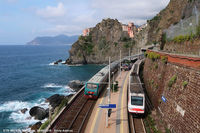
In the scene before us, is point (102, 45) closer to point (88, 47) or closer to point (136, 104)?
point (88, 47)

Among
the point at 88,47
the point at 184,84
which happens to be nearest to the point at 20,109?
the point at 184,84

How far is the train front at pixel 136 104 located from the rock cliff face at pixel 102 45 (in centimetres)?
8340

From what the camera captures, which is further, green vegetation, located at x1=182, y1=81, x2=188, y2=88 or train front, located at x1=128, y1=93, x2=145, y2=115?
train front, located at x1=128, y1=93, x2=145, y2=115

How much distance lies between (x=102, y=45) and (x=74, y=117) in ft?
301

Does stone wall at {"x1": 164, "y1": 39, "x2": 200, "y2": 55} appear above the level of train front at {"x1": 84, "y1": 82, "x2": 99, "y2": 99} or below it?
above

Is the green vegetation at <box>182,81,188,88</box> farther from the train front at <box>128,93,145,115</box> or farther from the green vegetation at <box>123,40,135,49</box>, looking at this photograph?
the green vegetation at <box>123,40,135,49</box>

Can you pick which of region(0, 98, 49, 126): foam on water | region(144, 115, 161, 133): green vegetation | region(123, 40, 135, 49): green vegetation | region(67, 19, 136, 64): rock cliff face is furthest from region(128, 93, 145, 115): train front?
region(123, 40, 135, 49): green vegetation

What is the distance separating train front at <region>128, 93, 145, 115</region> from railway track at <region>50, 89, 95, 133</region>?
5.89 metres

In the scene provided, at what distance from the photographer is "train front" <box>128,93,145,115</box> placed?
17.9 metres

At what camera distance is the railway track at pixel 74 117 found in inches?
644

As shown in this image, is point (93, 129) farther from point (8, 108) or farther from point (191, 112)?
point (8, 108)

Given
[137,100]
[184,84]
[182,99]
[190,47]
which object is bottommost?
[137,100]

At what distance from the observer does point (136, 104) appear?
1808cm

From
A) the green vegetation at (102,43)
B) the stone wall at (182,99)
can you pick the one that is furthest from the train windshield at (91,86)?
the green vegetation at (102,43)
